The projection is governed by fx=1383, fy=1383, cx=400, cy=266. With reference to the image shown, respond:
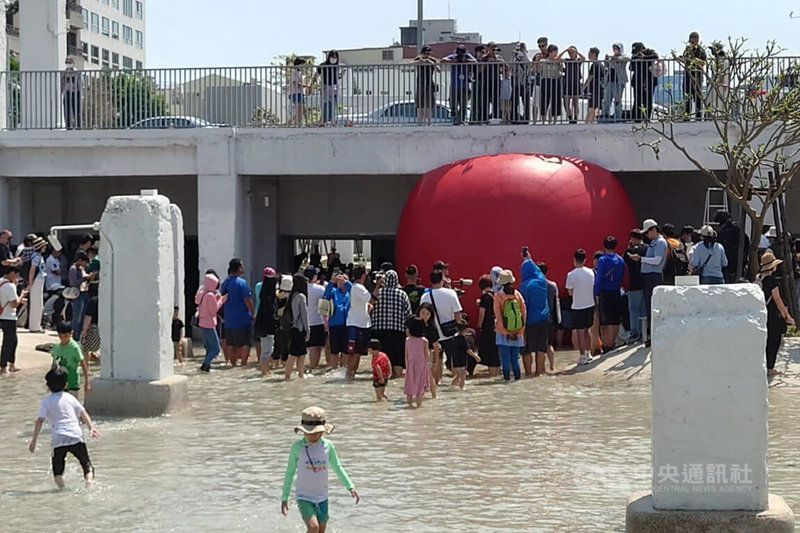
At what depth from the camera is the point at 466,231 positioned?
2102cm

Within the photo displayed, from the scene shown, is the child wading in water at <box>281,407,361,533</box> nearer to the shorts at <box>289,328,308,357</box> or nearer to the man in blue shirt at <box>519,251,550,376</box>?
the shorts at <box>289,328,308,357</box>

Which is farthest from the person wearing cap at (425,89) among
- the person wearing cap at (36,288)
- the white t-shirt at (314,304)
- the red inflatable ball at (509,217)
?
the person wearing cap at (36,288)

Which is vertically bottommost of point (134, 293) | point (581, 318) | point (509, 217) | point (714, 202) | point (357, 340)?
point (357, 340)

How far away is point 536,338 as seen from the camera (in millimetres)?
17688

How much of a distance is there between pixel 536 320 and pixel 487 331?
647mm

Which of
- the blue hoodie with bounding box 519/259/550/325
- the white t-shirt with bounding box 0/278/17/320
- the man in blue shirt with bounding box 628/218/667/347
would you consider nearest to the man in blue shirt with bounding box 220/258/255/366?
the white t-shirt with bounding box 0/278/17/320

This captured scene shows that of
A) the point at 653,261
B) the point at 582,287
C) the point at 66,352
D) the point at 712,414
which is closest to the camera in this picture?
the point at 712,414

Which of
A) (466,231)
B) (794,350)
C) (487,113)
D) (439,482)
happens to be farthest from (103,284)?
(487,113)

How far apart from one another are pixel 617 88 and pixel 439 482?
1368 centimetres

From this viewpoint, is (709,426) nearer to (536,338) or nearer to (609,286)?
(536,338)

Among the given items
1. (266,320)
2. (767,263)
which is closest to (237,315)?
(266,320)

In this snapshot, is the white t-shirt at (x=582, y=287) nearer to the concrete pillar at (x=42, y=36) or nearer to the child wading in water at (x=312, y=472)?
the child wading in water at (x=312, y=472)

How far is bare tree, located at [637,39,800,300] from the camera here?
19.5m

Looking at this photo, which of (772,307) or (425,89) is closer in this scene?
(772,307)
